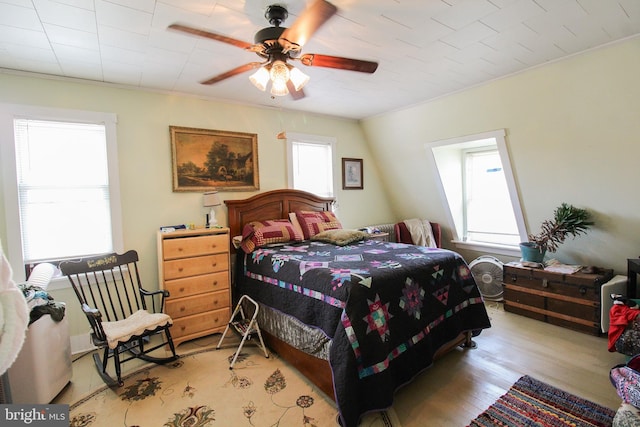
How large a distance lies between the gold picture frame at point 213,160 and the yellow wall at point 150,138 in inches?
2.9

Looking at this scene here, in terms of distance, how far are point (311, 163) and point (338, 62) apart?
8.22 ft

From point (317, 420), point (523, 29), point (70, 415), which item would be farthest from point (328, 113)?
point (70, 415)

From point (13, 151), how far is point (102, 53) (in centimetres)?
119

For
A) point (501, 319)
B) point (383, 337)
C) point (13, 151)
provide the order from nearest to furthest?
point (383, 337) → point (13, 151) → point (501, 319)

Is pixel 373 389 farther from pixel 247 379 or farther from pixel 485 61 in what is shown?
pixel 485 61

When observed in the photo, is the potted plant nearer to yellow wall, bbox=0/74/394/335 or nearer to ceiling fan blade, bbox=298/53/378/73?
ceiling fan blade, bbox=298/53/378/73

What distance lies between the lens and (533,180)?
11.4ft

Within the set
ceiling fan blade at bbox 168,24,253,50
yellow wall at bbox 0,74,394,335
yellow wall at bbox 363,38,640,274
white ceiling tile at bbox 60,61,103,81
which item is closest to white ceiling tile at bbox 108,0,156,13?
ceiling fan blade at bbox 168,24,253,50

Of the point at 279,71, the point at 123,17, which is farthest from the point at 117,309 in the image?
the point at 279,71

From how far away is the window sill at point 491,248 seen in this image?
4.07 meters

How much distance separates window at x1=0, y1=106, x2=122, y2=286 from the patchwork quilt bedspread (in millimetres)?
1569

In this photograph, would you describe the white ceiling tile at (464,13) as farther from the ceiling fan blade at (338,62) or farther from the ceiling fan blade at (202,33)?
the ceiling fan blade at (202,33)

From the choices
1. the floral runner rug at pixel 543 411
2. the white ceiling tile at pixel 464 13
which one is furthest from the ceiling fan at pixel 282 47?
the floral runner rug at pixel 543 411

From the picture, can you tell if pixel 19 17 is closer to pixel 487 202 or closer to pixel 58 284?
pixel 58 284
